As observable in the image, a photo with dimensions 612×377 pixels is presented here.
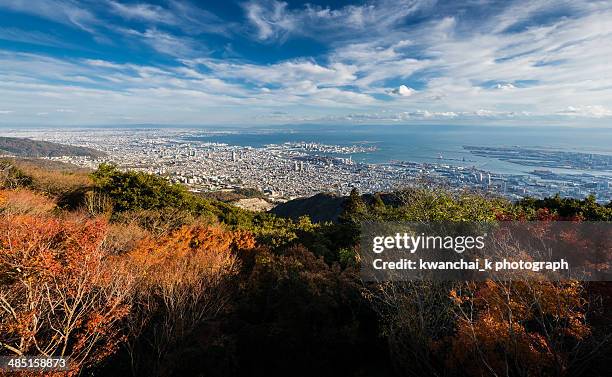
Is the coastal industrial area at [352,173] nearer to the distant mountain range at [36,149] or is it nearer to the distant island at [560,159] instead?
the distant island at [560,159]

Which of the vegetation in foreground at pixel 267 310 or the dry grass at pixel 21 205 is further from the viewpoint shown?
the dry grass at pixel 21 205

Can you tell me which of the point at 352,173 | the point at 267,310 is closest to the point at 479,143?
the point at 352,173

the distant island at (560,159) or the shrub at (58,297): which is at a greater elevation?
the distant island at (560,159)

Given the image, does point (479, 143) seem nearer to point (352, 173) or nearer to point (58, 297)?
point (352, 173)

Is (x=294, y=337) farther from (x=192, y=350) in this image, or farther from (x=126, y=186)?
(x=126, y=186)

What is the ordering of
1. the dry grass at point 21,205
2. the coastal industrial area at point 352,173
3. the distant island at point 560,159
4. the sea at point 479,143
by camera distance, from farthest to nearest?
the sea at point 479,143
the distant island at point 560,159
the coastal industrial area at point 352,173
the dry grass at point 21,205

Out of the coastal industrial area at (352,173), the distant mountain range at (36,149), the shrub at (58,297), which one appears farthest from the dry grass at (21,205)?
the distant mountain range at (36,149)

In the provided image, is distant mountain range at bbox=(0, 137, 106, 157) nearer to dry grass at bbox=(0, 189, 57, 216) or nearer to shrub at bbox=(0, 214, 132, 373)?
dry grass at bbox=(0, 189, 57, 216)
